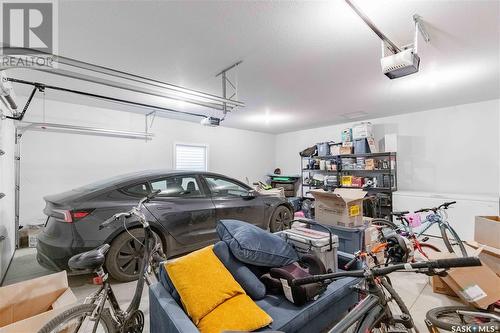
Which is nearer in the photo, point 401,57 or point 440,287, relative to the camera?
point 401,57

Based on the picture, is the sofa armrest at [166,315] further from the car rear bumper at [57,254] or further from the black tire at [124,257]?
the car rear bumper at [57,254]

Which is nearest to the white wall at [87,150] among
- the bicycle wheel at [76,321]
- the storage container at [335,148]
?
the storage container at [335,148]

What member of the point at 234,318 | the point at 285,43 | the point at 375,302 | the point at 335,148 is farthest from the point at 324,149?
the point at 234,318

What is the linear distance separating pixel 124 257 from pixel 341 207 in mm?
2556

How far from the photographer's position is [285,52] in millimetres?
2463

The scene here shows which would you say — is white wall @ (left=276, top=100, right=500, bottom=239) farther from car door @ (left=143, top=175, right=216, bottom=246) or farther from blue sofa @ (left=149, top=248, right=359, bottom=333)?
car door @ (left=143, top=175, right=216, bottom=246)

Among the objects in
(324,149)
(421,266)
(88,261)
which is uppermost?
(324,149)

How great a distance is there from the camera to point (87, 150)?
4.39 meters

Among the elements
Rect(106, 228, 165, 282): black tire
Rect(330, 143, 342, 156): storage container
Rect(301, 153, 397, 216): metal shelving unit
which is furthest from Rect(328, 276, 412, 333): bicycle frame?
Rect(330, 143, 342, 156): storage container

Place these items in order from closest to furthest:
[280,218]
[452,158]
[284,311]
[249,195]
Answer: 1. [284,311]
2. [249,195]
3. [280,218]
4. [452,158]

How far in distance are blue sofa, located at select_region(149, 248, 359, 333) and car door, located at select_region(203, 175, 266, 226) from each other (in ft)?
6.00

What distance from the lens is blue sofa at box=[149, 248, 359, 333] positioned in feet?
3.89

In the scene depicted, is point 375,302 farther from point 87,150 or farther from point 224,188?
point 87,150

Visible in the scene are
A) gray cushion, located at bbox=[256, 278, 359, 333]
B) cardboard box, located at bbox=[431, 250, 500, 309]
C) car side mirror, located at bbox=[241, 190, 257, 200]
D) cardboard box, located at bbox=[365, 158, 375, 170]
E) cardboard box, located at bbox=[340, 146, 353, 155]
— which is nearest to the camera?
gray cushion, located at bbox=[256, 278, 359, 333]
